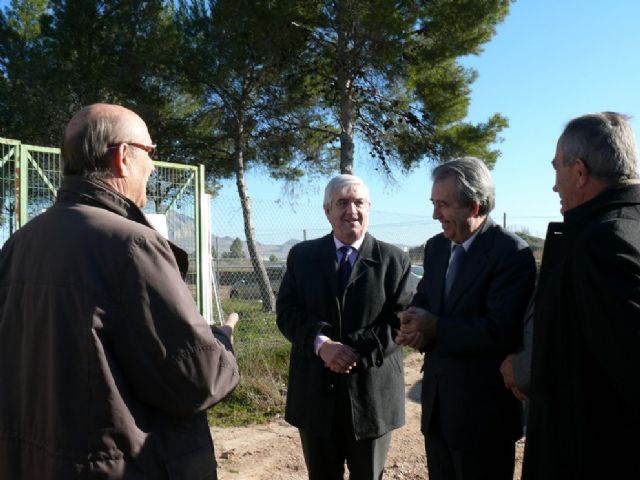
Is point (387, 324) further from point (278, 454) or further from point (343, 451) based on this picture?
point (278, 454)

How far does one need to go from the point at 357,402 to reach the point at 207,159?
11.0m

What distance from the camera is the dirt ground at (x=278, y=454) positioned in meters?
4.21

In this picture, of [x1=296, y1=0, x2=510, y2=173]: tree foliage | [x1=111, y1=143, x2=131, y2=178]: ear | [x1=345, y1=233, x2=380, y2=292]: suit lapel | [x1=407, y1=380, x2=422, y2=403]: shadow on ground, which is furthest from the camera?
[x1=296, y1=0, x2=510, y2=173]: tree foliage

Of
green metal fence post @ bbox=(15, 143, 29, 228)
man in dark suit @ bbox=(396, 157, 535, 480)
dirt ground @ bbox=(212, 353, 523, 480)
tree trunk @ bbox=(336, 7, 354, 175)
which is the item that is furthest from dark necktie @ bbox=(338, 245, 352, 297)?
tree trunk @ bbox=(336, 7, 354, 175)

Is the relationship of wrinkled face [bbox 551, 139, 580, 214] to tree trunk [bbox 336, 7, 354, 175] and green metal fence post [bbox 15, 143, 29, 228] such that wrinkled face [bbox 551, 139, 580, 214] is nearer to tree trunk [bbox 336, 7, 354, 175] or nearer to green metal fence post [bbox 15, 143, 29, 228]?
green metal fence post [bbox 15, 143, 29, 228]

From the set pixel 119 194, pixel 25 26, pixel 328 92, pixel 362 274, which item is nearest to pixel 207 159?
pixel 328 92

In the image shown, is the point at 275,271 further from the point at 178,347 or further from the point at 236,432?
the point at 178,347

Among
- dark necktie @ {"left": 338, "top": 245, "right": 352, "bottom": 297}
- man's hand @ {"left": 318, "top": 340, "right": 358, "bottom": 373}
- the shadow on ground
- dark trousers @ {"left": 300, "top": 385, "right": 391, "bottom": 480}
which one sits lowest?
the shadow on ground

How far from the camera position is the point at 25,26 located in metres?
16.1

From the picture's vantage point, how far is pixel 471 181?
2.47 m

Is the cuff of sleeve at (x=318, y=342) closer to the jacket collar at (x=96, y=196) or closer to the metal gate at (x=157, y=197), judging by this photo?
the jacket collar at (x=96, y=196)

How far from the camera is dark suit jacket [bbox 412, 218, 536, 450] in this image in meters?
2.32

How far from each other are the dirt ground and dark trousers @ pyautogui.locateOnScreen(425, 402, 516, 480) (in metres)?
1.79

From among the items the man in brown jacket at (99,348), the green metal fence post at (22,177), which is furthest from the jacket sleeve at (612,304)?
the green metal fence post at (22,177)
